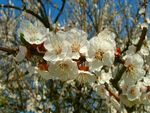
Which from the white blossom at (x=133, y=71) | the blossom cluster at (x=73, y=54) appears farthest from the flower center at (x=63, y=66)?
the white blossom at (x=133, y=71)

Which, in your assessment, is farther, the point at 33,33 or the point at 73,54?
the point at 33,33

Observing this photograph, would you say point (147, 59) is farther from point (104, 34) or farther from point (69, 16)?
point (69, 16)

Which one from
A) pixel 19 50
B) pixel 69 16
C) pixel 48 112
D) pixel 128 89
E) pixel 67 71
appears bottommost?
pixel 48 112

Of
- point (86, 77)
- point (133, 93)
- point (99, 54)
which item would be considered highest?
point (99, 54)

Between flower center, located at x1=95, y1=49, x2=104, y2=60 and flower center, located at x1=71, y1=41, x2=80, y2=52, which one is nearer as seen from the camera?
flower center, located at x1=71, y1=41, x2=80, y2=52

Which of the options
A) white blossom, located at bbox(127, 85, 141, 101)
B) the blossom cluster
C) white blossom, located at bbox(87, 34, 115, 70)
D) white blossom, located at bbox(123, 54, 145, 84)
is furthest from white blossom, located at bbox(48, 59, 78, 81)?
white blossom, located at bbox(127, 85, 141, 101)

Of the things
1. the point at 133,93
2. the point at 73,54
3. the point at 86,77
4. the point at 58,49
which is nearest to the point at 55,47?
the point at 58,49

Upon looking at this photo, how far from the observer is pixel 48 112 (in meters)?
7.18

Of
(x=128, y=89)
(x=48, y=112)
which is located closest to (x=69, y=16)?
(x=48, y=112)

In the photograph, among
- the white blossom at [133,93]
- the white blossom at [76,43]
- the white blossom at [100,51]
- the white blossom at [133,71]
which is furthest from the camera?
the white blossom at [133,93]

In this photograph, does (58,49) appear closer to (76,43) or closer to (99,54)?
(76,43)

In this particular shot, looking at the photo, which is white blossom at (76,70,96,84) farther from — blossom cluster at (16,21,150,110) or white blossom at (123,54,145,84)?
white blossom at (123,54,145,84)

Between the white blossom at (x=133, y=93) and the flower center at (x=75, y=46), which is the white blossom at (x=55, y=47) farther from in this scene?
the white blossom at (x=133, y=93)

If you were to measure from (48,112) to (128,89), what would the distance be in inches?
185
